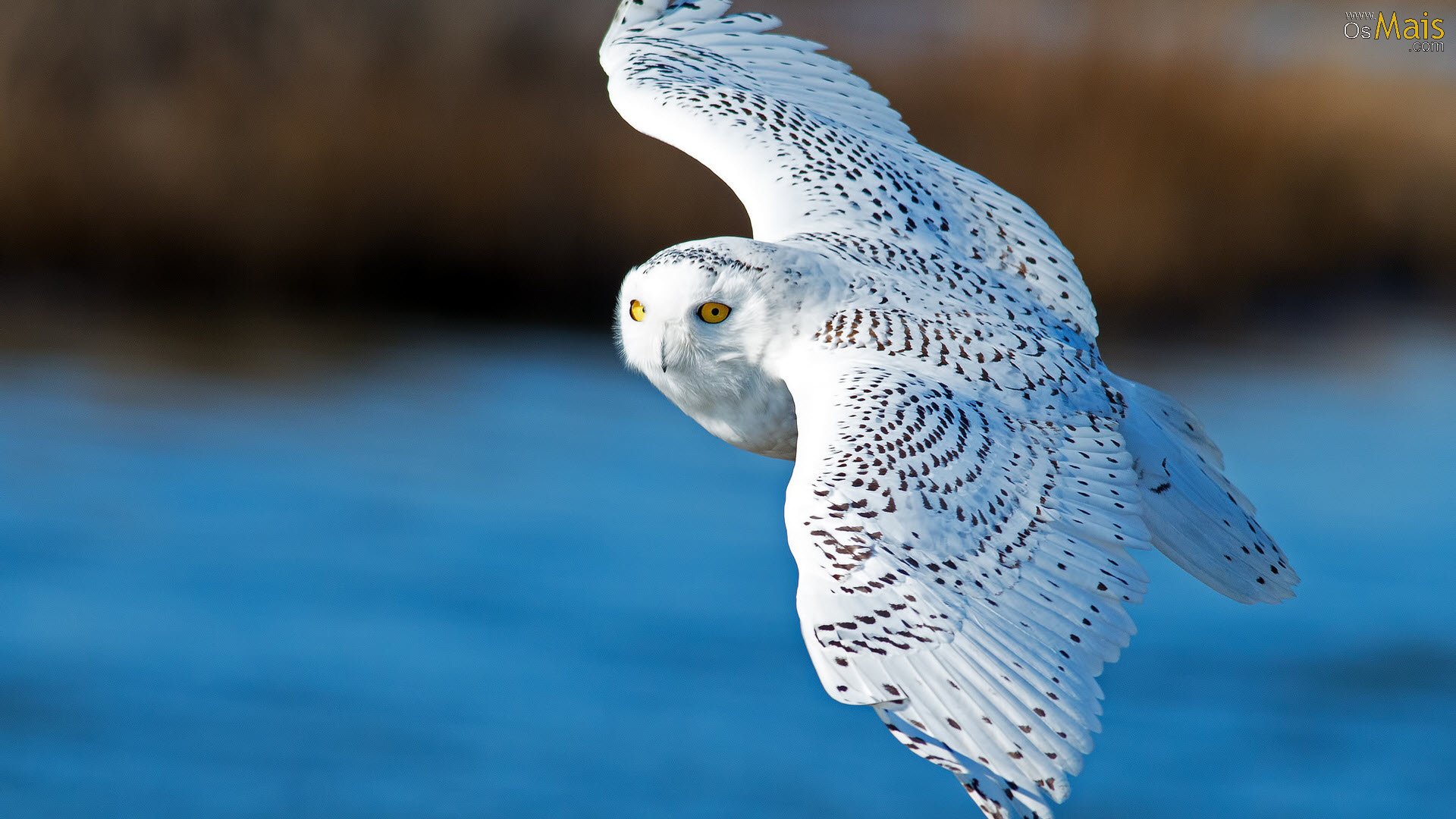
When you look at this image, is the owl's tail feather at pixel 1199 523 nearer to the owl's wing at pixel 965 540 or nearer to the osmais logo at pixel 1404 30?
the owl's wing at pixel 965 540

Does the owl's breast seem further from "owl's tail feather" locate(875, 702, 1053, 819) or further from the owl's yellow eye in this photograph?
"owl's tail feather" locate(875, 702, 1053, 819)

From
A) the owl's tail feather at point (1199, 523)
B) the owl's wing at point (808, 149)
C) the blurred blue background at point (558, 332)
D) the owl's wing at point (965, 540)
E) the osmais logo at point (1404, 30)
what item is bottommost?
the owl's wing at point (965, 540)

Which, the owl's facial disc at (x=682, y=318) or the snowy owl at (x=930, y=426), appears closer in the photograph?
the snowy owl at (x=930, y=426)

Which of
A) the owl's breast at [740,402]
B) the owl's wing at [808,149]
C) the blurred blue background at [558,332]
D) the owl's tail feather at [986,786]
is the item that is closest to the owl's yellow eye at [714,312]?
the owl's breast at [740,402]

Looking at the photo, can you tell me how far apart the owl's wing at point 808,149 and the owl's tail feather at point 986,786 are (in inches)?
49.2

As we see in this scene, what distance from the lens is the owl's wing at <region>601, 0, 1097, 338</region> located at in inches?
154

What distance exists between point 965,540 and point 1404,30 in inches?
536

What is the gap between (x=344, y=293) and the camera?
12.4 metres

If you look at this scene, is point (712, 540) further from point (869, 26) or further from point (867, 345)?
point (867, 345)

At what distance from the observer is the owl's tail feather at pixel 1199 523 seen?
3.57 meters

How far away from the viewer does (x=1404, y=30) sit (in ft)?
48.2

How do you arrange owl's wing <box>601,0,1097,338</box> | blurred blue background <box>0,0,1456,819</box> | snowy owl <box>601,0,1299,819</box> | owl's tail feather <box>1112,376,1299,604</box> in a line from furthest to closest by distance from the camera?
blurred blue background <box>0,0,1456,819</box> → owl's wing <box>601,0,1097,338</box> → owl's tail feather <box>1112,376,1299,604</box> → snowy owl <box>601,0,1299,819</box>

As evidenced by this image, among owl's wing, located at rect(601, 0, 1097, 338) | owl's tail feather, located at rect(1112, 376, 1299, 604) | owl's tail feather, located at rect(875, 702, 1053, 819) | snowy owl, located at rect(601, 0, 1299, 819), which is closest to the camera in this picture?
owl's tail feather, located at rect(875, 702, 1053, 819)

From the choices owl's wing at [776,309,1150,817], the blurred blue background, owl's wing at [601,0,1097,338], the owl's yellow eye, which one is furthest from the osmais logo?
the owl's yellow eye
